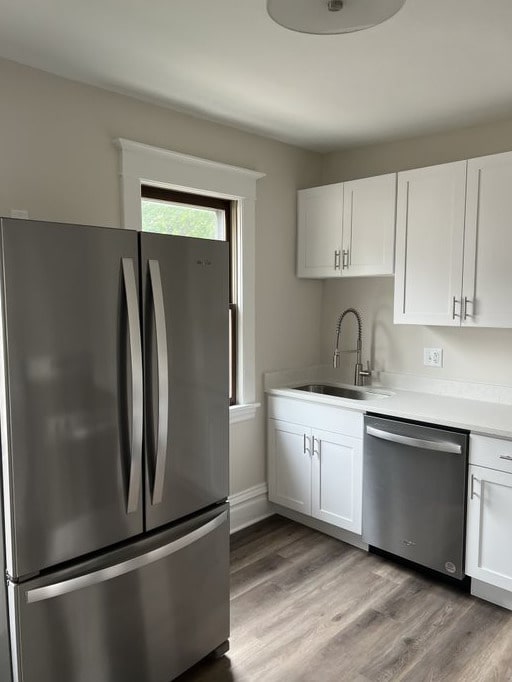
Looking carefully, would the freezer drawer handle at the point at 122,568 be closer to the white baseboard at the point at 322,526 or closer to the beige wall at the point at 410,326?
the white baseboard at the point at 322,526

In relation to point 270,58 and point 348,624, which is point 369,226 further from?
point 348,624

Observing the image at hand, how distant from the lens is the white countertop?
2.48m

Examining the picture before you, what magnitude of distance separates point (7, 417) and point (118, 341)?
41cm

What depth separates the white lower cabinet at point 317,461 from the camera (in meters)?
3.01

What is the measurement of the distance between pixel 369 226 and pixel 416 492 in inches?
61.7

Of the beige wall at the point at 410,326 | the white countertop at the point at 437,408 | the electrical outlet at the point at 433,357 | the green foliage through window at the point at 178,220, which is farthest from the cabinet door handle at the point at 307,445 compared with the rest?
the green foliage through window at the point at 178,220

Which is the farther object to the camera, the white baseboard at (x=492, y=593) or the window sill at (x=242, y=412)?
the window sill at (x=242, y=412)

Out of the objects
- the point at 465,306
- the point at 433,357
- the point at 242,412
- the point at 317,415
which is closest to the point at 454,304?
the point at 465,306

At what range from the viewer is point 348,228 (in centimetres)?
331

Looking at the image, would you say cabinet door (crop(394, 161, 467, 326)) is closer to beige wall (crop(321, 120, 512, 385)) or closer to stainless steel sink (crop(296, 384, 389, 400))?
beige wall (crop(321, 120, 512, 385))

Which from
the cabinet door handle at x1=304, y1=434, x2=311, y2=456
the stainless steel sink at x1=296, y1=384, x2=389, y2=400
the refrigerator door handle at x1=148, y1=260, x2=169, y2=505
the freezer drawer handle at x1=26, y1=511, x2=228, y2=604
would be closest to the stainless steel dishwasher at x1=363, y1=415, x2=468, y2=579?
the cabinet door handle at x1=304, y1=434, x2=311, y2=456

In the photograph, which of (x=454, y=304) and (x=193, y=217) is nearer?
(x=454, y=304)

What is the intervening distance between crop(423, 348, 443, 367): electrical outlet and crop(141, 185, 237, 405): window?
1200 millimetres

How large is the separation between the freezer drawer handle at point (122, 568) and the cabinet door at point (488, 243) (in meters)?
1.71
